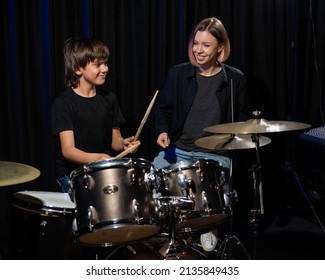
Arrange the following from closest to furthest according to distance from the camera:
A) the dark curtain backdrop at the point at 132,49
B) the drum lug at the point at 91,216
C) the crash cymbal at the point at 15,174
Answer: the crash cymbal at the point at 15,174 → the drum lug at the point at 91,216 → the dark curtain backdrop at the point at 132,49

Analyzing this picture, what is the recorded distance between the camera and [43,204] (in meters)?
2.97

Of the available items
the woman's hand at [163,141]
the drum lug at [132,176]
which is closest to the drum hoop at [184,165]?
the drum lug at [132,176]

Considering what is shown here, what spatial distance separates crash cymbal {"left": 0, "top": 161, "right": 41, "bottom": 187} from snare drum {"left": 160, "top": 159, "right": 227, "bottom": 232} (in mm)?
723

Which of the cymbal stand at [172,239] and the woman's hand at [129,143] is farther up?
the woman's hand at [129,143]

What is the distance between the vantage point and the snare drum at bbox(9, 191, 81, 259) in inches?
117

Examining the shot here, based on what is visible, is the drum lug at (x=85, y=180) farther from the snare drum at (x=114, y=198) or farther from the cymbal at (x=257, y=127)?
the cymbal at (x=257, y=127)

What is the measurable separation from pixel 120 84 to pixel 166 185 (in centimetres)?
122

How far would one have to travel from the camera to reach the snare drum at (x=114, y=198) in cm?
272

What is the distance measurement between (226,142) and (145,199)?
74 cm

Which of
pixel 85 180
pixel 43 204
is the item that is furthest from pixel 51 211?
pixel 85 180

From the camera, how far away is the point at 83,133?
346cm

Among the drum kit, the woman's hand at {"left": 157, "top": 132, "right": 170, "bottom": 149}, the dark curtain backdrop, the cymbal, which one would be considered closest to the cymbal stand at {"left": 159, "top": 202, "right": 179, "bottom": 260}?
the drum kit
